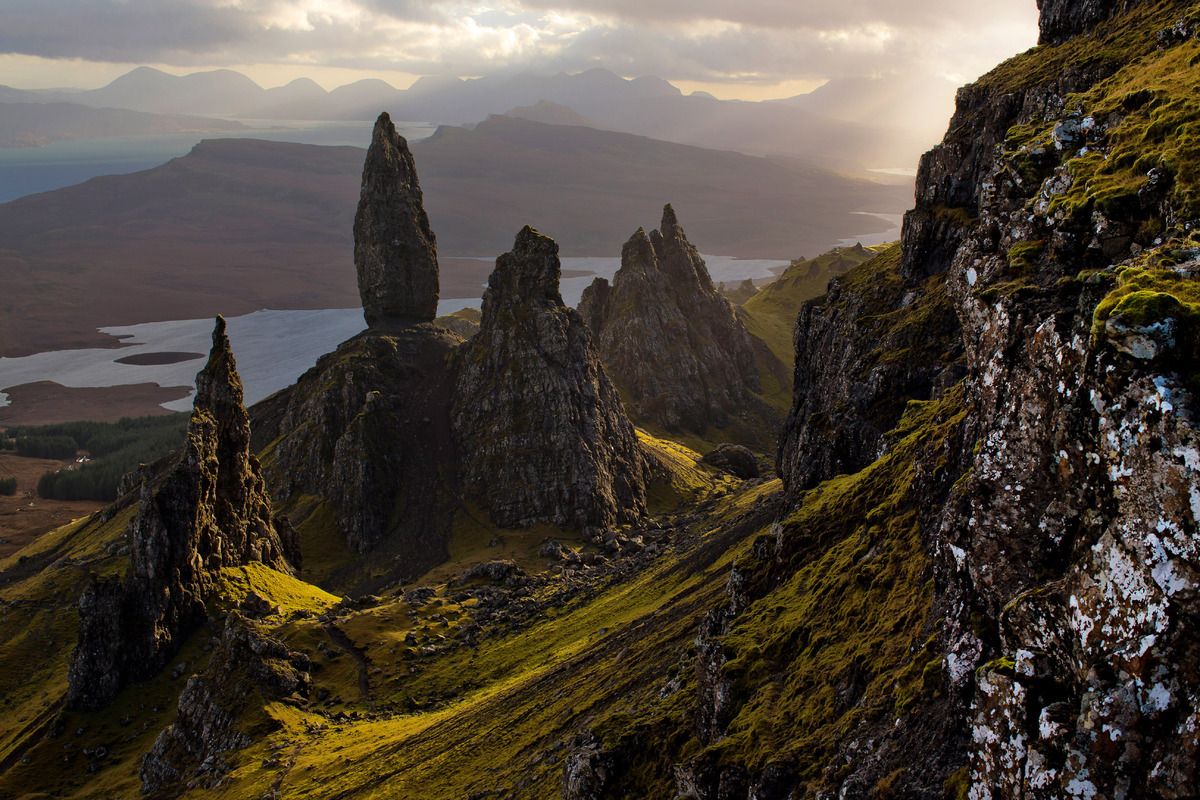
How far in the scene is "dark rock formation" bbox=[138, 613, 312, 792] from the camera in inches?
2689

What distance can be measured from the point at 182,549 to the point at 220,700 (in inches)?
912

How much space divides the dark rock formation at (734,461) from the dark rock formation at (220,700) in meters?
122

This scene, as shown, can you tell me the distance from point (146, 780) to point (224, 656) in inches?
490

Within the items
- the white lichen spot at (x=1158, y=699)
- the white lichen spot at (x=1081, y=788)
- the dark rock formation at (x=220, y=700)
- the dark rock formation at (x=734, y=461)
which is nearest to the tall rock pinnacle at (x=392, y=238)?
the dark rock formation at (x=734, y=461)

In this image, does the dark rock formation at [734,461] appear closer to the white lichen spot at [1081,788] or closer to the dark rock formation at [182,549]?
the dark rock formation at [182,549]

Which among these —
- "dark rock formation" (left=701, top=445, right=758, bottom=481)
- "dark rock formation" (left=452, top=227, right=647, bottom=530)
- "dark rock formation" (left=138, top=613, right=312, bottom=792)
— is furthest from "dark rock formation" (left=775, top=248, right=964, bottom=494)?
"dark rock formation" (left=701, top=445, right=758, bottom=481)

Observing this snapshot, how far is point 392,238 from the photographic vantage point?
175625 mm

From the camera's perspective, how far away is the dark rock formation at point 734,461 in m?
186

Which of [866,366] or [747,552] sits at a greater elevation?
[866,366]

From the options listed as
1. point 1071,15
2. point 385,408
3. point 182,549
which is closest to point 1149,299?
point 1071,15

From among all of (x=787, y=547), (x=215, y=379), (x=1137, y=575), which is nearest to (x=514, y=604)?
(x=215, y=379)

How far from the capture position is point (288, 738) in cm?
7219

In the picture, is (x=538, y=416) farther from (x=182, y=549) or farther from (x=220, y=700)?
(x=220, y=700)

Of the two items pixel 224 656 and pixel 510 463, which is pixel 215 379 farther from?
pixel 510 463
